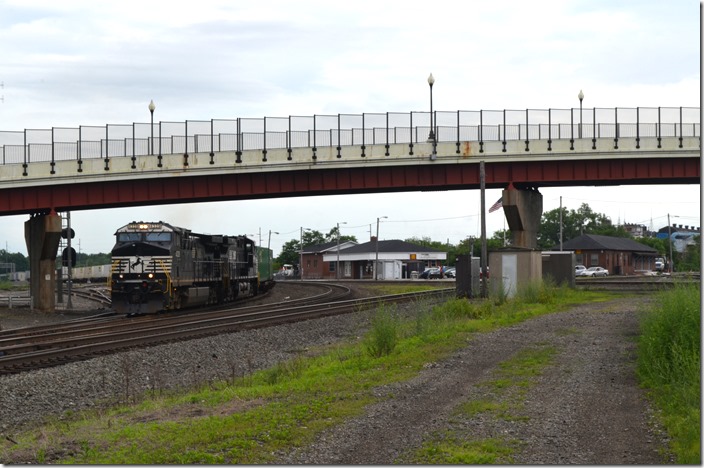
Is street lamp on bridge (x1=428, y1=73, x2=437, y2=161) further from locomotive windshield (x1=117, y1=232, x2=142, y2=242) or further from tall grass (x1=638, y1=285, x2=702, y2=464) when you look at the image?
tall grass (x1=638, y1=285, x2=702, y2=464)

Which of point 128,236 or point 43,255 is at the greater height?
point 128,236

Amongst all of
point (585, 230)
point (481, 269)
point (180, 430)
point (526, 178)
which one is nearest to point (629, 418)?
point (180, 430)

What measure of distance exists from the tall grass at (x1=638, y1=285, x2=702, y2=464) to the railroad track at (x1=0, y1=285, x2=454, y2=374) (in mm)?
12095

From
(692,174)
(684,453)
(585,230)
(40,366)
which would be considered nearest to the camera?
(684,453)

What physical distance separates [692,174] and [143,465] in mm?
45193

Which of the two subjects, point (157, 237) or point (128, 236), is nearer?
point (157, 237)

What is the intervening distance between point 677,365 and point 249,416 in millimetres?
6271

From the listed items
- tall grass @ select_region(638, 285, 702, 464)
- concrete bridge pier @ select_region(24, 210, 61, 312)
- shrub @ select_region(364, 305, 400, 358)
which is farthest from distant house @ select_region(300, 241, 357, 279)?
tall grass @ select_region(638, 285, 702, 464)

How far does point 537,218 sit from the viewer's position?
5162 cm

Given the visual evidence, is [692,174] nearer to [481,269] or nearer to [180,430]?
[481,269]

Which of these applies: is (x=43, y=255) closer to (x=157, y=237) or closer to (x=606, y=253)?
(x=157, y=237)

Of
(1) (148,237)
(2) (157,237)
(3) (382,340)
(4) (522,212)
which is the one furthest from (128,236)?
(4) (522,212)

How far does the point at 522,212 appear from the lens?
50.1 metres

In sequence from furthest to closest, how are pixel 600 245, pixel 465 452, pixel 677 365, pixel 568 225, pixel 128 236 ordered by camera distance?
1. pixel 568 225
2. pixel 600 245
3. pixel 128 236
4. pixel 677 365
5. pixel 465 452
